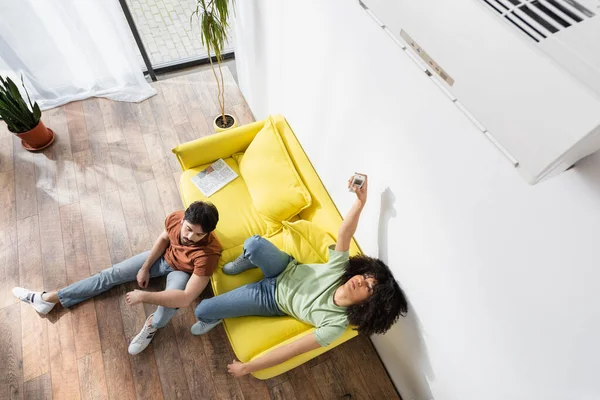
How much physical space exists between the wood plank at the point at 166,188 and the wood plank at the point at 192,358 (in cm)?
79

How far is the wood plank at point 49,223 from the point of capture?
7.78 feet

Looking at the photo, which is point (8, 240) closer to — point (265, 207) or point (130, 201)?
point (130, 201)

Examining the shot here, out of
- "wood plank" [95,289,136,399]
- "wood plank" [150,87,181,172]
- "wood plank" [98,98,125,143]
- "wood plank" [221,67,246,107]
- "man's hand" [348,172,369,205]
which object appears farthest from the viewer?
"wood plank" [221,67,246,107]

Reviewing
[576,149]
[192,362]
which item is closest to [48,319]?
[192,362]

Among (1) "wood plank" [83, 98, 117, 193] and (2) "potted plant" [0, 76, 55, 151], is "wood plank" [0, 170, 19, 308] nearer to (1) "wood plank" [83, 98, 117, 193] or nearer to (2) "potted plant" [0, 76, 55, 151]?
(2) "potted plant" [0, 76, 55, 151]

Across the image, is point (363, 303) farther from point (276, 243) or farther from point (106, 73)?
point (106, 73)

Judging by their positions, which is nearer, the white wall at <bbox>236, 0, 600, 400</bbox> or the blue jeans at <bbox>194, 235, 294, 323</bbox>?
the white wall at <bbox>236, 0, 600, 400</bbox>

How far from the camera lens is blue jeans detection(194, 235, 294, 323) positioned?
1.88 m

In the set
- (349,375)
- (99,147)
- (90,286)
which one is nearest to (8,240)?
(90,286)

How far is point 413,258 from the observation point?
4.74ft

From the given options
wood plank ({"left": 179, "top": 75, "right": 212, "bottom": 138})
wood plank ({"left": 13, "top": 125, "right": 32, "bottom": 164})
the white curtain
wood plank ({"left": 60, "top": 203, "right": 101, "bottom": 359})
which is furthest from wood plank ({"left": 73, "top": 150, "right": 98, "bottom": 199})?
wood plank ({"left": 179, "top": 75, "right": 212, "bottom": 138})

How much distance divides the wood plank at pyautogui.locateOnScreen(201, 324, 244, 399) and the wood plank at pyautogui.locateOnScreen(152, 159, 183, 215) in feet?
3.18

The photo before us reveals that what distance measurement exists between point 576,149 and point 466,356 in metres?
1.00

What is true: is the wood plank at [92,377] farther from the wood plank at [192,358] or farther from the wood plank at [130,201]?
the wood plank at [130,201]
